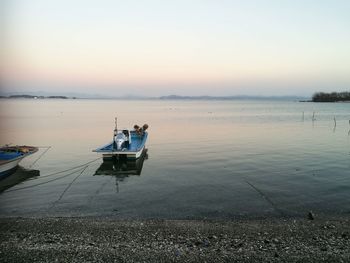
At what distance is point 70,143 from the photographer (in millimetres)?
37750

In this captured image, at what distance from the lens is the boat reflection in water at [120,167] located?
74.2 feet

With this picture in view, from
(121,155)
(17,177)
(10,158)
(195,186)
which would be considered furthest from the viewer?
(121,155)

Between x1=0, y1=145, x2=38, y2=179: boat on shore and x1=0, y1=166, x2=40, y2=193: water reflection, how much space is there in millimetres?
329

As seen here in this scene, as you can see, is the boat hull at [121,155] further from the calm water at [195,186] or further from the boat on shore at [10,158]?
the boat on shore at [10,158]

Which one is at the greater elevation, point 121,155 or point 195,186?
point 121,155

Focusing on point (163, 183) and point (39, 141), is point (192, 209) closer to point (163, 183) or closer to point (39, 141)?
point (163, 183)

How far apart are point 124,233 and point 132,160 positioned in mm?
13964

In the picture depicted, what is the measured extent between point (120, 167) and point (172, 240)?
14.5 m

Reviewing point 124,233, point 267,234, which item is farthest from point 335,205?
point 124,233

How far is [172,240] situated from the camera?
1061 centimetres

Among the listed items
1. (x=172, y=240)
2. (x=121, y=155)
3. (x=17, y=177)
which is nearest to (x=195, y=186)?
(x=172, y=240)

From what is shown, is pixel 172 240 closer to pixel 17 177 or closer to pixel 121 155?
pixel 121 155

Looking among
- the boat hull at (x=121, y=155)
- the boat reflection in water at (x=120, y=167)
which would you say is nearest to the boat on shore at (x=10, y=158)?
the boat reflection in water at (x=120, y=167)

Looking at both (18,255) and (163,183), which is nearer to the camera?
(18,255)
